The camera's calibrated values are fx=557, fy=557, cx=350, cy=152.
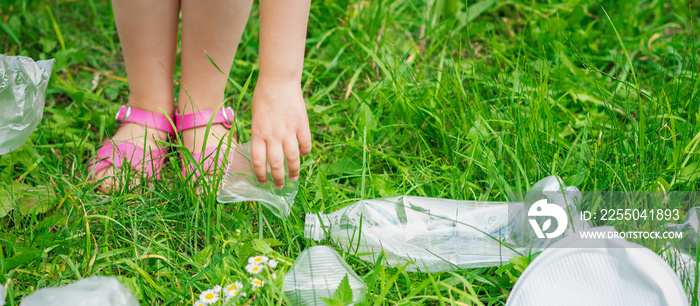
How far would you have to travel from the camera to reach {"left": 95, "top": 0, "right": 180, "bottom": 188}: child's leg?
145cm

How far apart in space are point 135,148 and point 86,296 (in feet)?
1.88

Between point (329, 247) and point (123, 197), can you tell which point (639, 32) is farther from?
point (123, 197)

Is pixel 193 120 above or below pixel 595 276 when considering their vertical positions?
above

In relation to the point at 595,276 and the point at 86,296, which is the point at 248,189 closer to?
the point at 86,296

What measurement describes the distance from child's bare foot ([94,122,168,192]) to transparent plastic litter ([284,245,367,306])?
1.64 ft

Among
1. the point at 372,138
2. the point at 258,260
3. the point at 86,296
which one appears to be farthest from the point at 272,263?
the point at 372,138

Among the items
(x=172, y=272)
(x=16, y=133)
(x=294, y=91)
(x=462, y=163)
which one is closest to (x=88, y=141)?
(x=16, y=133)

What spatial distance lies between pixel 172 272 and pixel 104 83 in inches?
40.7

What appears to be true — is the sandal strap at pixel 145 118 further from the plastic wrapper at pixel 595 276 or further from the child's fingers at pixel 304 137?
the plastic wrapper at pixel 595 276

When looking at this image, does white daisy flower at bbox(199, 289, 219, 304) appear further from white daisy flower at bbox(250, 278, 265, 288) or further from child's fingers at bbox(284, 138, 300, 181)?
child's fingers at bbox(284, 138, 300, 181)

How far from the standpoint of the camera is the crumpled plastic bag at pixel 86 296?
0.95 metres

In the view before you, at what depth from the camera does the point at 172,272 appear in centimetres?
120

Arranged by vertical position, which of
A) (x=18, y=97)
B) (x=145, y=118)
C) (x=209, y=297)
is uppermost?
(x=18, y=97)

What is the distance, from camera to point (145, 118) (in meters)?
1.60
